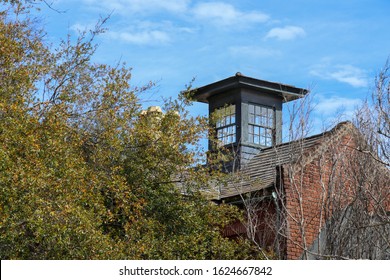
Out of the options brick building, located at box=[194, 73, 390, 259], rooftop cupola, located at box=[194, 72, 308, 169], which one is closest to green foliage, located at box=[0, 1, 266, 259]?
brick building, located at box=[194, 73, 390, 259]

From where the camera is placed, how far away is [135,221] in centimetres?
1573

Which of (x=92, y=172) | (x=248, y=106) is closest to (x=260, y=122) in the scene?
(x=248, y=106)

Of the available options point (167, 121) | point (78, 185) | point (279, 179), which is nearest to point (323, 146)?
point (279, 179)

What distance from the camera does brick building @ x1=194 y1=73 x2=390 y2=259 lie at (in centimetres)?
1641

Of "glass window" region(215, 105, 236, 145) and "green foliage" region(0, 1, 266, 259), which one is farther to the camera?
"glass window" region(215, 105, 236, 145)

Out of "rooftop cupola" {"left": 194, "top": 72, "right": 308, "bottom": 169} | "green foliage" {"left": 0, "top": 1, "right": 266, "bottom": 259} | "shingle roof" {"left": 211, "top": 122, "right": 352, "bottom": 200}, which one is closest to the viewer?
"green foliage" {"left": 0, "top": 1, "right": 266, "bottom": 259}

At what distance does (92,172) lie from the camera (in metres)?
15.7

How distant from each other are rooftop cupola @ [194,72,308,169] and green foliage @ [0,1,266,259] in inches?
322

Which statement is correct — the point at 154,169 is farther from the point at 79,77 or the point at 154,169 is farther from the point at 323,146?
the point at 323,146

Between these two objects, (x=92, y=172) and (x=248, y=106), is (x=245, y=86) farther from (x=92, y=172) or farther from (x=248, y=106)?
(x=92, y=172)

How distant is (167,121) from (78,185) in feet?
11.8

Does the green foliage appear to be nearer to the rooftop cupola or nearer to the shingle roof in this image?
the shingle roof

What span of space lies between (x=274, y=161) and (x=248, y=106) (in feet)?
17.0

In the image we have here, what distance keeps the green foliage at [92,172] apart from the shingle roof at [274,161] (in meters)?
1.36
